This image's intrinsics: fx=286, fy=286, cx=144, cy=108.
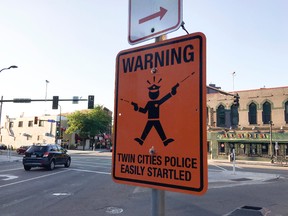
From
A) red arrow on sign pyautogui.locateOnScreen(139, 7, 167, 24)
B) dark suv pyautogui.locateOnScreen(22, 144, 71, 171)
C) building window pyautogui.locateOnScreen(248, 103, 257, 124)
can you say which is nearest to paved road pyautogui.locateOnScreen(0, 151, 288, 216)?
dark suv pyautogui.locateOnScreen(22, 144, 71, 171)

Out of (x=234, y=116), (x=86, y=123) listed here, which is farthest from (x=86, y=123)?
(x=234, y=116)

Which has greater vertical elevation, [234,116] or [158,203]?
[234,116]

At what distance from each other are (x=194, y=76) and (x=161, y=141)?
491 mm

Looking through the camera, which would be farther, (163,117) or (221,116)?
(221,116)

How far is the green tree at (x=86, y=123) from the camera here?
6650 cm

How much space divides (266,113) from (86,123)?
4112 cm

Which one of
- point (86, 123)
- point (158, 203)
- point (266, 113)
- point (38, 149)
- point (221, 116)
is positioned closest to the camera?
point (158, 203)

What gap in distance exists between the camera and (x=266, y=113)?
39.8 metres

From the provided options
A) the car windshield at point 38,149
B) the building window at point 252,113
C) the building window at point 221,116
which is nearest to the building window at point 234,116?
the building window at point 221,116

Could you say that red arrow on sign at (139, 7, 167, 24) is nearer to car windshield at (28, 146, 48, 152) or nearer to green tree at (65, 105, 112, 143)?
car windshield at (28, 146, 48, 152)

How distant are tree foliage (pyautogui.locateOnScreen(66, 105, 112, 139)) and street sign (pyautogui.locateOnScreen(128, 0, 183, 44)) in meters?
65.5

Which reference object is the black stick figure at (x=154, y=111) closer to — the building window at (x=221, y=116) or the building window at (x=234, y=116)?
the building window at (x=234, y=116)

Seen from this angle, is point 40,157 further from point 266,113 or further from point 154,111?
point 266,113

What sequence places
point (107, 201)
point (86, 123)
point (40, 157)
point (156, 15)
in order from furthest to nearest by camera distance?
point (86, 123), point (40, 157), point (107, 201), point (156, 15)
